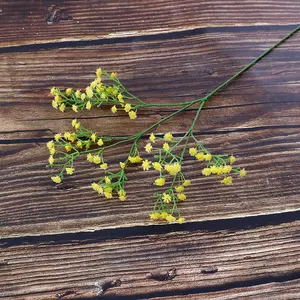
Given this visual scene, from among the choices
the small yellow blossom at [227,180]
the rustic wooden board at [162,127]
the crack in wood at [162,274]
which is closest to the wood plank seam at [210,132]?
the rustic wooden board at [162,127]

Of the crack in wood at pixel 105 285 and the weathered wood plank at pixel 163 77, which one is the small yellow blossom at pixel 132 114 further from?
the crack in wood at pixel 105 285

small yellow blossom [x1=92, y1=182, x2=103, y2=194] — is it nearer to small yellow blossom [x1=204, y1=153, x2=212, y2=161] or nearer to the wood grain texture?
small yellow blossom [x1=204, y1=153, x2=212, y2=161]

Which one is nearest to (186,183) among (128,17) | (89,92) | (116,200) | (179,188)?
(179,188)

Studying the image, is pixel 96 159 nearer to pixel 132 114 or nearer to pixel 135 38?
pixel 132 114

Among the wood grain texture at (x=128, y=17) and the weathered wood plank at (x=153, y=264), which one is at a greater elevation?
the wood grain texture at (x=128, y=17)

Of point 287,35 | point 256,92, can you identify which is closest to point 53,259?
point 256,92
